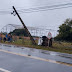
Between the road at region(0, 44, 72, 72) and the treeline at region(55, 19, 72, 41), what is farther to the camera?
the treeline at region(55, 19, 72, 41)

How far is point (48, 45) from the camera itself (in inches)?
973

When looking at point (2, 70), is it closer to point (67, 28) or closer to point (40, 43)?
point (40, 43)

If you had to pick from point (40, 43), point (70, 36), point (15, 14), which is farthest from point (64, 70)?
point (70, 36)

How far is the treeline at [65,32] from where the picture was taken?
63.6 meters

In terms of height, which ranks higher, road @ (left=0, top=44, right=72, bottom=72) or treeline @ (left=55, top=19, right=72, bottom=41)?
treeline @ (left=55, top=19, right=72, bottom=41)

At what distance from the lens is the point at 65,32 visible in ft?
211

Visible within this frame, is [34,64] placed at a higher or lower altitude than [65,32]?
lower

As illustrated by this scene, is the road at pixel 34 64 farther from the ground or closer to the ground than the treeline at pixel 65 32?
closer to the ground

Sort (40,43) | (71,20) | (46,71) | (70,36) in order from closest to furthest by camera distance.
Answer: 1. (46,71)
2. (40,43)
3. (70,36)
4. (71,20)

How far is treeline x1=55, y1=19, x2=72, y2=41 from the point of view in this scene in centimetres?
6360

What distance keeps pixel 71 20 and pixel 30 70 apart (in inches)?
2486

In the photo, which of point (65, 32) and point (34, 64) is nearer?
point (34, 64)

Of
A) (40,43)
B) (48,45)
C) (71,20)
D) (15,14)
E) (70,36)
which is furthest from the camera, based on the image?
(71,20)

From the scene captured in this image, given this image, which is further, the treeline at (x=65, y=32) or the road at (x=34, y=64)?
the treeline at (x=65, y=32)
